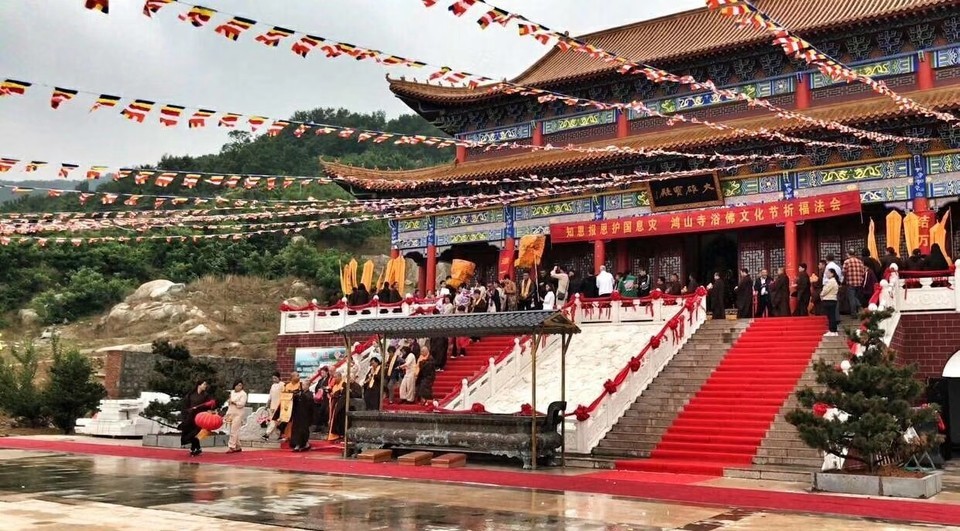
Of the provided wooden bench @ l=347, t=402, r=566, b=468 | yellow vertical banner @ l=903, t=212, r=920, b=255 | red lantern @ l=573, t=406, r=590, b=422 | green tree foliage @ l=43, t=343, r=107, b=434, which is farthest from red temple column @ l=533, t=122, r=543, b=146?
green tree foliage @ l=43, t=343, r=107, b=434

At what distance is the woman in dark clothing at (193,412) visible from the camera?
1658 centimetres

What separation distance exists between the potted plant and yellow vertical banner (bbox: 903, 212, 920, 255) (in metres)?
9.13

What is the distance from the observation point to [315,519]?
888 centimetres

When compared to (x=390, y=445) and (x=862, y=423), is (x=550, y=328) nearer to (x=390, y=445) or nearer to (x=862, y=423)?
(x=390, y=445)

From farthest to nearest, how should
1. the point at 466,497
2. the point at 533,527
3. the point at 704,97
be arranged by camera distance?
1. the point at 704,97
2. the point at 466,497
3. the point at 533,527

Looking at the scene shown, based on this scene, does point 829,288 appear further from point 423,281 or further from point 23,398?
point 23,398

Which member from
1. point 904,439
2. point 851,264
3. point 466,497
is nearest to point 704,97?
point 851,264

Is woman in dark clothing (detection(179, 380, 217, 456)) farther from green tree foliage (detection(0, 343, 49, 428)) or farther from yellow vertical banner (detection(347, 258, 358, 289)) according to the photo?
yellow vertical banner (detection(347, 258, 358, 289))

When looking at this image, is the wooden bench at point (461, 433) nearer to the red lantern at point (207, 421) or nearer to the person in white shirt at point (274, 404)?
the red lantern at point (207, 421)

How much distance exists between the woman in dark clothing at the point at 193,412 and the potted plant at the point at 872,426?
1065 cm

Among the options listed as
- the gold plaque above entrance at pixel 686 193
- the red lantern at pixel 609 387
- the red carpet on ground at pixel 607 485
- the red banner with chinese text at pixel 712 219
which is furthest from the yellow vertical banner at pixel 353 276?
the red lantern at pixel 609 387

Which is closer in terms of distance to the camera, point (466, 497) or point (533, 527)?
point (533, 527)

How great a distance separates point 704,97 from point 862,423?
49.3 feet

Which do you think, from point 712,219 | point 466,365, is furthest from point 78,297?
point 712,219
